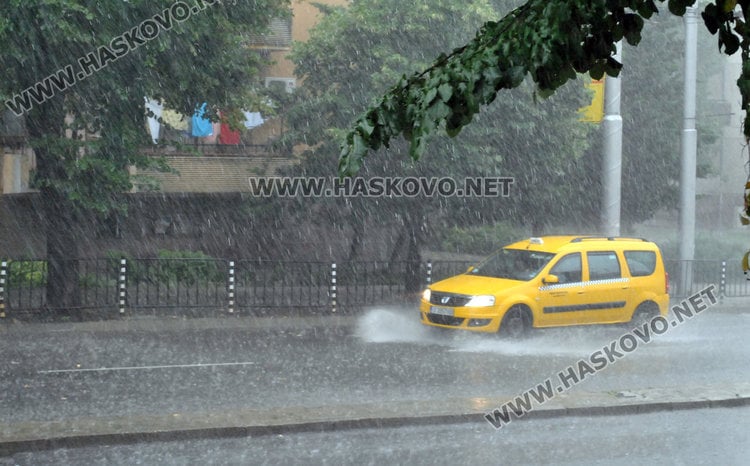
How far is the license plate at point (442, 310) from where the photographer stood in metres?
15.0

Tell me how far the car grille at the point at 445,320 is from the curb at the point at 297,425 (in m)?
4.65

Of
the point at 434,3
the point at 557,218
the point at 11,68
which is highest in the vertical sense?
the point at 434,3

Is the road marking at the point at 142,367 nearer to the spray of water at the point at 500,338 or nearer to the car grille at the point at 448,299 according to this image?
the spray of water at the point at 500,338

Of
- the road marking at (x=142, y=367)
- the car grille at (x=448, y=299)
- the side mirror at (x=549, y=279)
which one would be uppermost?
the side mirror at (x=549, y=279)

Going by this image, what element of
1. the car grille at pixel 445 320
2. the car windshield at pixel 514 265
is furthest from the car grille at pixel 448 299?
the car windshield at pixel 514 265

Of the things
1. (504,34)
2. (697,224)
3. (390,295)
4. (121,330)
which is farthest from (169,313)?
(697,224)

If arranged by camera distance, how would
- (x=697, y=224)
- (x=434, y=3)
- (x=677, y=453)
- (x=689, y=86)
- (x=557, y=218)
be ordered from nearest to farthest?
(x=677, y=453) < (x=434, y=3) < (x=689, y=86) < (x=557, y=218) < (x=697, y=224)

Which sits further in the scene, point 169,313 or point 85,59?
point 169,313

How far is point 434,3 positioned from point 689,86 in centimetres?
632

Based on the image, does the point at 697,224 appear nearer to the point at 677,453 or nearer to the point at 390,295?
the point at 390,295

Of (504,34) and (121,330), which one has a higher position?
(504,34)

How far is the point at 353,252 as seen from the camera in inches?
969

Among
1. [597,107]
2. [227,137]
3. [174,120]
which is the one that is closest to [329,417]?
[597,107]

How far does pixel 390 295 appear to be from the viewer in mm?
20547
